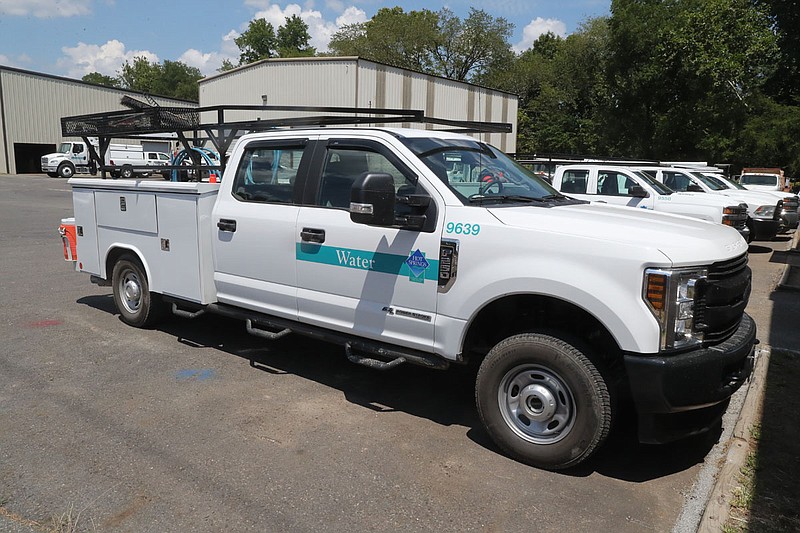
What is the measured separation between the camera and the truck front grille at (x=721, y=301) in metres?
3.57

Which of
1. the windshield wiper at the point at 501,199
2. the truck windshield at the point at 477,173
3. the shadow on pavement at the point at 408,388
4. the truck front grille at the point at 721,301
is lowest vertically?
the shadow on pavement at the point at 408,388

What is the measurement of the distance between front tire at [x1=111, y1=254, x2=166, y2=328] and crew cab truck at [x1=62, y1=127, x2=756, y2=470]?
827mm

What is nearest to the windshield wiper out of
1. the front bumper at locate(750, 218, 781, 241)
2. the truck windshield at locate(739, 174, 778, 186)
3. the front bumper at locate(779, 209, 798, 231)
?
the front bumper at locate(750, 218, 781, 241)

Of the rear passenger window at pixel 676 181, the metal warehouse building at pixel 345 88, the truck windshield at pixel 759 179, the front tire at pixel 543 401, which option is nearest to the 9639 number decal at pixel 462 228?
the front tire at pixel 543 401

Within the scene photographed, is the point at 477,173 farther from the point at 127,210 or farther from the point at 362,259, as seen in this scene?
the point at 127,210

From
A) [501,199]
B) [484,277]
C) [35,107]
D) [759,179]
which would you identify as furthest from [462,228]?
[35,107]

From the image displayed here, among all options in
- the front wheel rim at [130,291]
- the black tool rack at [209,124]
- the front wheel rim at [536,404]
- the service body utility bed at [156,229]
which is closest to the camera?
the front wheel rim at [536,404]

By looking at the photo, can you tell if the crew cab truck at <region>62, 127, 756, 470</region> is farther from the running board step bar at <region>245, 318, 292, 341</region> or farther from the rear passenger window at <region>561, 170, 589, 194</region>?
the rear passenger window at <region>561, 170, 589, 194</region>

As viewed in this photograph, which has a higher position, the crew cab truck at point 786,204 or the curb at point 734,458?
the crew cab truck at point 786,204

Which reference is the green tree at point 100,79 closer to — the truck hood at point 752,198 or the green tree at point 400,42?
the green tree at point 400,42

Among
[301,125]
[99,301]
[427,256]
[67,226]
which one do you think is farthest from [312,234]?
[99,301]

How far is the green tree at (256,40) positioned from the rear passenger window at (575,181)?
305 ft

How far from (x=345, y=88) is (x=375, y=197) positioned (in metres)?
29.7

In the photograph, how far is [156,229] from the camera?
6.18 meters
